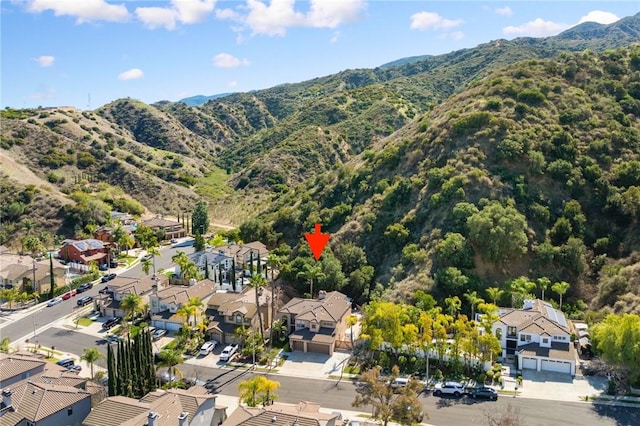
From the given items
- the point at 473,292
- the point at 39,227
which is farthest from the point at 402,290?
the point at 39,227

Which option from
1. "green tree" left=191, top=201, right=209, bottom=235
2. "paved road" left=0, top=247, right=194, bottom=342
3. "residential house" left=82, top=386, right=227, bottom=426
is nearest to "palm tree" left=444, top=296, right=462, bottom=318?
"residential house" left=82, top=386, right=227, bottom=426

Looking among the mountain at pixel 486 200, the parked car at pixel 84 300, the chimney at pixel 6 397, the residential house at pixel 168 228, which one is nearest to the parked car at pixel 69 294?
the parked car at pixel 84 300

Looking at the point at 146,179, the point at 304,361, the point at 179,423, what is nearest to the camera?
the point at 179,423

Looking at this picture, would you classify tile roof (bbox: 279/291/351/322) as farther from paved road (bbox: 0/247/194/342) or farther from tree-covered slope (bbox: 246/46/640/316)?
paved road (bbox: 0/247/194/342)

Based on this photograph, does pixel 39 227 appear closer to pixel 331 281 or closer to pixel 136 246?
pixel 136 246

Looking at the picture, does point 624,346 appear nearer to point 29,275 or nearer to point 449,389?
point 449,389

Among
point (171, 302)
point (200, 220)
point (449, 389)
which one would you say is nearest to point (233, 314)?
point (171, 302)
